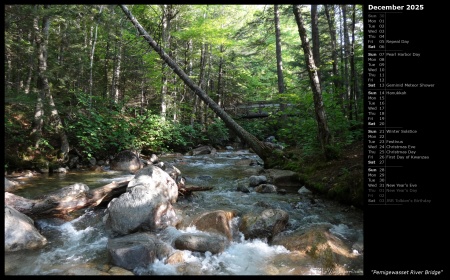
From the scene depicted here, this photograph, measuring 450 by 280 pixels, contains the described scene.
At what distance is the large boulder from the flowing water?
0.50ft

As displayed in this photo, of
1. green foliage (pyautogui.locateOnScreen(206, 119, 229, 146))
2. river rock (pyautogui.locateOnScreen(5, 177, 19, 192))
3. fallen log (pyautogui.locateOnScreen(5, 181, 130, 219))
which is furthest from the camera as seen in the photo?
green foliage (pyautogui.locateOnScreen(206, 119, 229, 146))

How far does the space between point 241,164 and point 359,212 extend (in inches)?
289

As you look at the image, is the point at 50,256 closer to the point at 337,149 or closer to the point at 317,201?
the point at 317,201

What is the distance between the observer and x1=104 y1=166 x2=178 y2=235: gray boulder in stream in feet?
15.7

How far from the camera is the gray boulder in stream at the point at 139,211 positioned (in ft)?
15.7

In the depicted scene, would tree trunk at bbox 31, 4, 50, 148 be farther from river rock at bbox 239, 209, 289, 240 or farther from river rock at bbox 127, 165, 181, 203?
river rock at bbox 239, 209, 289, 240

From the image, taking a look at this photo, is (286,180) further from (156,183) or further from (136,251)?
(136,251)

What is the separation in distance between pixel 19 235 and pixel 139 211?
1954mm

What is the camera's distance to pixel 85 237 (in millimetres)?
4816

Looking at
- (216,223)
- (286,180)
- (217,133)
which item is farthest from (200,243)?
(217,133)

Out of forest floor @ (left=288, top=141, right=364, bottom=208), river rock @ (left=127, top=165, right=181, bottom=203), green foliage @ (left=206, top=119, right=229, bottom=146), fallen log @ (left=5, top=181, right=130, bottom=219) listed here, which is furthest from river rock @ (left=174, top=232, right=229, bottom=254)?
green foliage @ (left=206, top=119, right=229, bottom=146)

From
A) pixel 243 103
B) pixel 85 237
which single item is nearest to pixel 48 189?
pixel 85 237
